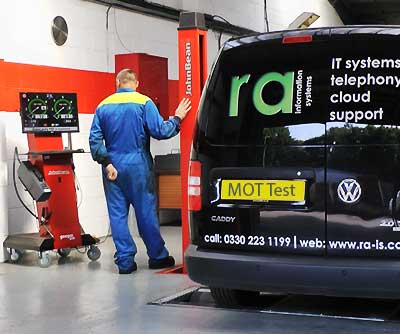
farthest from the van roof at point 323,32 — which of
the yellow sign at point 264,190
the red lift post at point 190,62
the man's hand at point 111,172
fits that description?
the man's hand at point 111,172

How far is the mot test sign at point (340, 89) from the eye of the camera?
12.9 ft

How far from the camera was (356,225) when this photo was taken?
386cm

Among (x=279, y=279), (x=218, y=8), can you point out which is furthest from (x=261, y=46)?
(x=218, y=8)

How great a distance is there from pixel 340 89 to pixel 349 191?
1.81 ft

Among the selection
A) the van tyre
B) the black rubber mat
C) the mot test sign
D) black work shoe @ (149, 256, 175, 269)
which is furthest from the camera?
black work shoe @ (149, 256, 175, 269)

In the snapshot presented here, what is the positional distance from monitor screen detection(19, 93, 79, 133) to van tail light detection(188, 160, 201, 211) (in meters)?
2.75

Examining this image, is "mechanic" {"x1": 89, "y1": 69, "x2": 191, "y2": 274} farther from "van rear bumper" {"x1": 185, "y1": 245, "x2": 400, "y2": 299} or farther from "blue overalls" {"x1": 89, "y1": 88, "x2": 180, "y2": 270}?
"van rear bumper" {"x1": 185, "y1": 245, "x2": 400, "y2": 299}

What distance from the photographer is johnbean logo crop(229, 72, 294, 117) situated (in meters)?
4.06

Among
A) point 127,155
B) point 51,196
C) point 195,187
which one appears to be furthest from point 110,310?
point 51,196

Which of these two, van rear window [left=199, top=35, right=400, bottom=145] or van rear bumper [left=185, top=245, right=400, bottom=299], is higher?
van rear window [left=199, top=35, right=400, bottom=145]

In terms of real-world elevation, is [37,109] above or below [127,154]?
above

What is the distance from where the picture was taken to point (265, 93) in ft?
13.5

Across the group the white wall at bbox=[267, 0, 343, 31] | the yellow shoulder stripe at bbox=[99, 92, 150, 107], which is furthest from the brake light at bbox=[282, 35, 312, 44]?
the white wall at bbox=[267, 0, 343, 31]

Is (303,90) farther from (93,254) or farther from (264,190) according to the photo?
(93,254)
